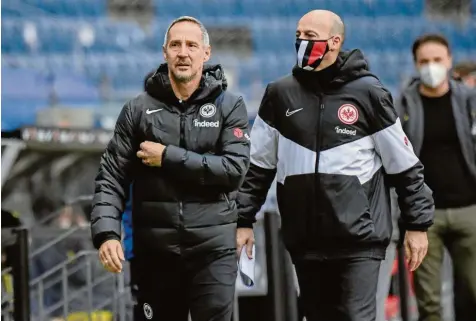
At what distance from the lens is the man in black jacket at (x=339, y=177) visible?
363cm

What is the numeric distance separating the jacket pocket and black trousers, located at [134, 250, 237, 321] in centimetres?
37

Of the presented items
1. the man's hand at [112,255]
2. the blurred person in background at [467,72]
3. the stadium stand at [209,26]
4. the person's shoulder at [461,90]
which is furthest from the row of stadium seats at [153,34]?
the man's hand at [112,255]

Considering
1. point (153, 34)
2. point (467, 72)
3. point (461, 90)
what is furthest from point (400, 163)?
point (153, 34)

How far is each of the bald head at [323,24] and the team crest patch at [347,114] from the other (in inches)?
10.9

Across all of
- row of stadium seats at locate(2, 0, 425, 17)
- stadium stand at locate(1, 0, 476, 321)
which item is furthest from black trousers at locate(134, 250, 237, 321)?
row of stadium seats at locate(2, 0, 425, 17)

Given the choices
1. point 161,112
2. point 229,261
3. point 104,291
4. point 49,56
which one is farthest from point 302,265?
point 49,56

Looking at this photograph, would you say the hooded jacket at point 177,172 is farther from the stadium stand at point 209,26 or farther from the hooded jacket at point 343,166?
the stadium stand at point 209,26

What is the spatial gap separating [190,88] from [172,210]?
0.46 metres

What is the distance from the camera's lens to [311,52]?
12.0ft

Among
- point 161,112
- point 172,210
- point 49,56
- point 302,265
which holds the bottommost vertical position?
point 302,265

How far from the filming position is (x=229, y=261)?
11.9 feet

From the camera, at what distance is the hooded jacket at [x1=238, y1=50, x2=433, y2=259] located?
3.63 metres

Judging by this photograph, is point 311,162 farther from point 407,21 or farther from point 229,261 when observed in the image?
point 407,21

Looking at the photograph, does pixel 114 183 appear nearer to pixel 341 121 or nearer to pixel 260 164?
pixel 260 164
